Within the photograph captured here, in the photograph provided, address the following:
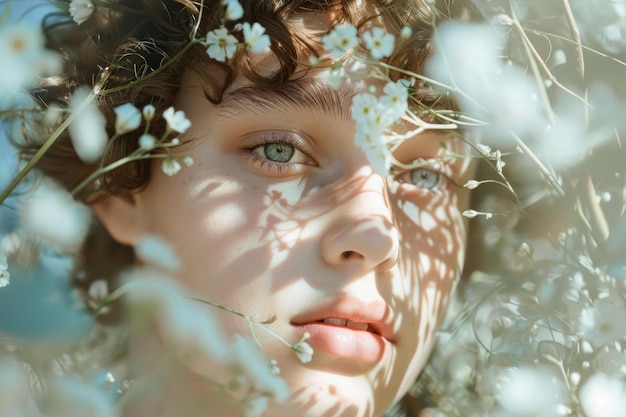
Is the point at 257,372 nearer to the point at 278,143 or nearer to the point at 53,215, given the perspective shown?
the point at 278,143

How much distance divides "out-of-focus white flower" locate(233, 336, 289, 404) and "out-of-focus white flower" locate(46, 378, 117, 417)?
0.63 ft

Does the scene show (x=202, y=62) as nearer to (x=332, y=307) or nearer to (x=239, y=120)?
(x=239, y=120)

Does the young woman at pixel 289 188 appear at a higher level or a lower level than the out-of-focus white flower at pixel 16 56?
lower

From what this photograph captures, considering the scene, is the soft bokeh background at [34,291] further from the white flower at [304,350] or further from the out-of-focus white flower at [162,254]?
the white flower at [304,350]

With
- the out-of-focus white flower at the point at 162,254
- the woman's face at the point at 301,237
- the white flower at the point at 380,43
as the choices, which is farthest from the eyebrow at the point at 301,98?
the out-of-focus white flower at the point at 162,254

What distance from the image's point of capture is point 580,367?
3.42 ft

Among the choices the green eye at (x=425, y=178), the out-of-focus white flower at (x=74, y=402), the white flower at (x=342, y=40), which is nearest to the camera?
the out-of-focus white flower at (x=74, y=402)

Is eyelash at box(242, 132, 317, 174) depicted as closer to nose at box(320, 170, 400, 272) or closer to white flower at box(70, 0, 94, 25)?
nose at box(320, 170, 400, 272)

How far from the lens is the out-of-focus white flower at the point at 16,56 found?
948 mm

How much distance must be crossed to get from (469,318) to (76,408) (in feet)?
2.56

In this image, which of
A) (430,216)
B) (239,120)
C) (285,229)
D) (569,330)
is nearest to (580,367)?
(569,330)

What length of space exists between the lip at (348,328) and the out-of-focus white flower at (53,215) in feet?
1.39

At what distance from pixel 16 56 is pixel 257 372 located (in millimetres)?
494

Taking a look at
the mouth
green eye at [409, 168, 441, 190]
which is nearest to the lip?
the mouth
